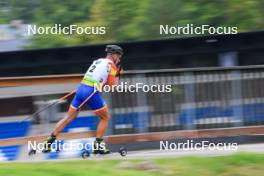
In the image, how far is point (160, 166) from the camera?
8.55 meters

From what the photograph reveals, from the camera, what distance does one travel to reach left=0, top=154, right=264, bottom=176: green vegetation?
797 cm

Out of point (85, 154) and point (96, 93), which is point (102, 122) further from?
point (85, 154)

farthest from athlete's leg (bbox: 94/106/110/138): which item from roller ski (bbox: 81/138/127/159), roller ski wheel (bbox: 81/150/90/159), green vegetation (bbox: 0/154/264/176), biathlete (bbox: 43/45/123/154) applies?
green vegetation (bbox: 0/154/264/176)

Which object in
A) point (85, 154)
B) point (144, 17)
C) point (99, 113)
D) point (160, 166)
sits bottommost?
point (160, 166)

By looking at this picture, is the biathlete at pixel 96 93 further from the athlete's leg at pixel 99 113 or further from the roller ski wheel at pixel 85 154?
the roller ski wheel at pixel 85 154

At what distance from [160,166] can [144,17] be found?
2116 cm

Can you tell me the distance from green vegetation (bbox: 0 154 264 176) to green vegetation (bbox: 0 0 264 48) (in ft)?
49.1

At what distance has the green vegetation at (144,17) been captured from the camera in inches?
1065

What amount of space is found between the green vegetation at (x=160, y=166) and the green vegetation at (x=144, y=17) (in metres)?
15.0

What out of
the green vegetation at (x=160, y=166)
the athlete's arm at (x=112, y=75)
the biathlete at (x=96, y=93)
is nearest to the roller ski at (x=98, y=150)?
the biathlete at (x=96, y=93)

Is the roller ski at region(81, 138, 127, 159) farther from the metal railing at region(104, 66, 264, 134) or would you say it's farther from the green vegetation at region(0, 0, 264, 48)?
the green vegetation at region(0, 0, 264, 48)

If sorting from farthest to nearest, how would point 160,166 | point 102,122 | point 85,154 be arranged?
point 102,122, point 85,154, point 160,166

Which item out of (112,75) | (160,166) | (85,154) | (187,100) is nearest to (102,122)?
(85,154)

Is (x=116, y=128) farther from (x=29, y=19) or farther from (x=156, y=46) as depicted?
(x=29, y=19)
